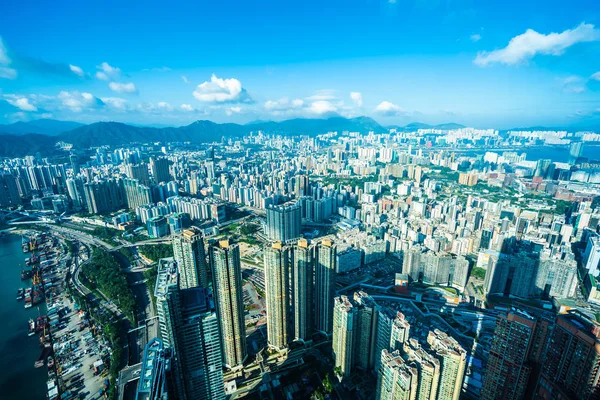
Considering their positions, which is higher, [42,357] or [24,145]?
[24,145]

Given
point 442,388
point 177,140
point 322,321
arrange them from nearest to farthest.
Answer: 1. point 442,388
2. point 322,321
3. point 177,140

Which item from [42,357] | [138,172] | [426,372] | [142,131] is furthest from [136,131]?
[426,372]

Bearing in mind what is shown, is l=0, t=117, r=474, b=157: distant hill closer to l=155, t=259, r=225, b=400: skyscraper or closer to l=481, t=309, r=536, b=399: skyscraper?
l=155, t=259, r=225, b=400: skyscraper

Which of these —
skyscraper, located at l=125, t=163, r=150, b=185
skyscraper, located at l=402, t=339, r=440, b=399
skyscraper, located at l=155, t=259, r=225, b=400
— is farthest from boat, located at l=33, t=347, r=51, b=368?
skyscraper, located at l=125, t=163, r=150, b=185

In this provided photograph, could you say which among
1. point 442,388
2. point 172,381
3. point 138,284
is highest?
point 172,381

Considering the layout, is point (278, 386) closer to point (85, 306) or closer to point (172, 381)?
point (172, 381)

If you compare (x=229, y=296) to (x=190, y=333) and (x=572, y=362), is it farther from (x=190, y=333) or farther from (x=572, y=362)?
(x=572, y=362)

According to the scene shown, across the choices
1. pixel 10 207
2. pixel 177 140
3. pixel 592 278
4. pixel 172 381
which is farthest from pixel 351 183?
pixel 177 140
